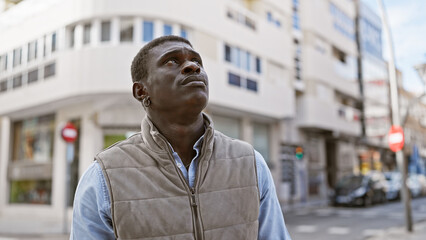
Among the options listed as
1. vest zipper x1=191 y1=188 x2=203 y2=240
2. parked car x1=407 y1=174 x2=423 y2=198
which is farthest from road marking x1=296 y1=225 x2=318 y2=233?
parked car x1=407 y1=174 x2=423 y2=198

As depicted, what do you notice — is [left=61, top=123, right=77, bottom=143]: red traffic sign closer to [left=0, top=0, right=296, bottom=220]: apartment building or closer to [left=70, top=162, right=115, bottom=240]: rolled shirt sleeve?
[left=0, top=0, right=296, bottom=220]: apartment building

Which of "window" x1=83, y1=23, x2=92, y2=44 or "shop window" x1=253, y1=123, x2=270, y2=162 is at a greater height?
"window" x1=83, y1=23, x2=92, y2=44

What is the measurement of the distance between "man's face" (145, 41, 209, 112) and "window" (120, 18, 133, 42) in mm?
13028

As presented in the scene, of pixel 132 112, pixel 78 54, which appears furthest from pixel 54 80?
pixel 132 112

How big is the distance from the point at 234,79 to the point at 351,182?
24.0 feet

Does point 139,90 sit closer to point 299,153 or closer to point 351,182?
point 299,153

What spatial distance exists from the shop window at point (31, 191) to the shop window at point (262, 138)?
10.0 m

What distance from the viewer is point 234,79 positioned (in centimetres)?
1675

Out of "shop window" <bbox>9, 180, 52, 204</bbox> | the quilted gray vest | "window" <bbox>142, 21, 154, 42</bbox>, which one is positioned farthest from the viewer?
"shop window" <bbox>9, 180, 52, 204</bbox>

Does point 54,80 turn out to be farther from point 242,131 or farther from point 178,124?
point 178,124

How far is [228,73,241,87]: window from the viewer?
16469 mm

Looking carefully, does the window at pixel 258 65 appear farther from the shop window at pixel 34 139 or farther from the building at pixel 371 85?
the building at pixel 371 85

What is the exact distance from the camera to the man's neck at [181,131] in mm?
1525

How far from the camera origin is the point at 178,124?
1.53 metres
